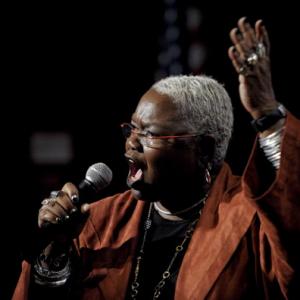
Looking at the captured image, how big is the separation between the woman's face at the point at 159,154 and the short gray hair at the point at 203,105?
30 mm

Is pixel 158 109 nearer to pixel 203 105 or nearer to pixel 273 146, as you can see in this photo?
pixel 203 105

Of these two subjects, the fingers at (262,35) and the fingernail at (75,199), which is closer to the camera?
the fingers at (262,35)

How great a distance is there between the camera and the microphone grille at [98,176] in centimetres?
165

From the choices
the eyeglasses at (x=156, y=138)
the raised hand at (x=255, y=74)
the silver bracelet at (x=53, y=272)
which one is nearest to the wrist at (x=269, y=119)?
the raised hand at (x=255, y=74)

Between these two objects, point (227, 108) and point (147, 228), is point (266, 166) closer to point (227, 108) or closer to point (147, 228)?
point (227, 108)

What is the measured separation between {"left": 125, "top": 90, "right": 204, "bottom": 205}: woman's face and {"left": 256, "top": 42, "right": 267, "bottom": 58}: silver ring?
0.39 meters

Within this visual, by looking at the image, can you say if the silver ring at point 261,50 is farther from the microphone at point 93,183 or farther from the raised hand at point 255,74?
the microphone at point 93,183

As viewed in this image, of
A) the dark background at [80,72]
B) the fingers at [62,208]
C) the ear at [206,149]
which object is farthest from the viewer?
the dark background at [80,72]

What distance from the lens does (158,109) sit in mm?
1737

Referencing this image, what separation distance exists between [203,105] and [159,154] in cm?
22

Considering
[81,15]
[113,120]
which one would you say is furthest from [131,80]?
[81,15]

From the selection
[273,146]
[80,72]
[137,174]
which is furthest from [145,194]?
[80,72]

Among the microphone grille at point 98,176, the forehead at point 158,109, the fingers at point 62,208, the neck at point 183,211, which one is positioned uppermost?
the forehead at point 158,109

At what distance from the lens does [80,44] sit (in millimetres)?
5441
